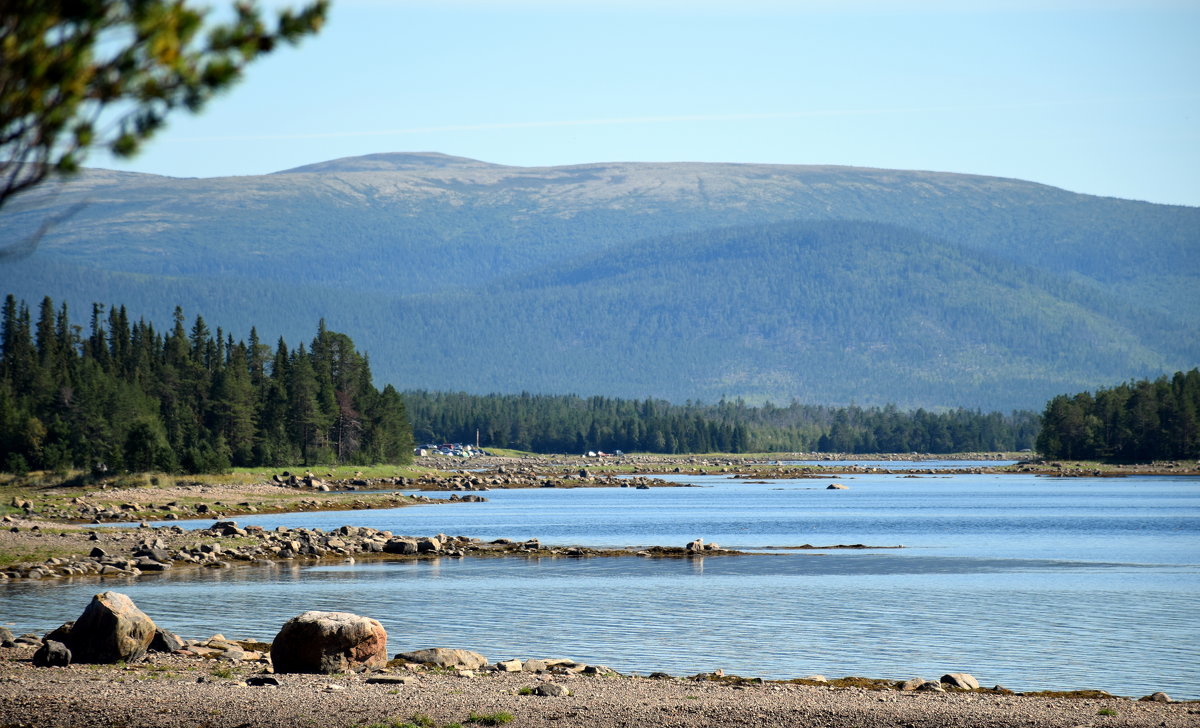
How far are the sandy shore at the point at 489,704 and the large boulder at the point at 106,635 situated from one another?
0.94 m

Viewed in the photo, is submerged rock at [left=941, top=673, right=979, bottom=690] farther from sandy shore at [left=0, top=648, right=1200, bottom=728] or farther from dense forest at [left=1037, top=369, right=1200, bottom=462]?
dense forest at [left=1037, top=369, right=1200, bottom=462]

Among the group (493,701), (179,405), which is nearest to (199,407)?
(179,405)

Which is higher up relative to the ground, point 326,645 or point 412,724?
point 326,645

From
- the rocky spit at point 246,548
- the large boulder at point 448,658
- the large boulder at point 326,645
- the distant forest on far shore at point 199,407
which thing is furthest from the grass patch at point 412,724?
the distant forest on far shore at point 199,407

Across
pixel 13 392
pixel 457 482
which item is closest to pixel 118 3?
pixel 13 392

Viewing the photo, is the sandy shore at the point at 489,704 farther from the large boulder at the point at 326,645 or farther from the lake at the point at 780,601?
the lake at the point at 780,601

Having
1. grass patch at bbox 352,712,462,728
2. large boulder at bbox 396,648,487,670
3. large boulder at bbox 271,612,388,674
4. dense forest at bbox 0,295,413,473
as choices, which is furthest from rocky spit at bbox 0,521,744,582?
dense forest at bbox 0,295,413,473

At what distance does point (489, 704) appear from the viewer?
21.5 meters

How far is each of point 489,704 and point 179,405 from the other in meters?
98.3

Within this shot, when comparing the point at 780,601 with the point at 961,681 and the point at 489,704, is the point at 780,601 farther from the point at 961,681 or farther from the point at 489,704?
the point at 489,704

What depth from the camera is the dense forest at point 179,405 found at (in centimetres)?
9250

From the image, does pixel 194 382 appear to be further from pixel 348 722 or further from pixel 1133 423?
pixel 1133 423

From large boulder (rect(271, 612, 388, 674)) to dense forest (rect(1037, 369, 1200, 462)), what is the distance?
158 metres

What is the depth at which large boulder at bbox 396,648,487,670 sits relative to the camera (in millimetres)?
26219
